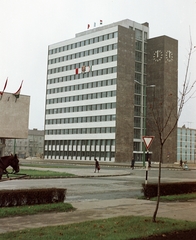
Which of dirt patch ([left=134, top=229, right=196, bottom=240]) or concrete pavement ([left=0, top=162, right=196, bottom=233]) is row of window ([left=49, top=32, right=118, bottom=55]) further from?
dirt patch ([left=134, top=229, right=196, bottom=240])

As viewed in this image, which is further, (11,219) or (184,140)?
(184,140)

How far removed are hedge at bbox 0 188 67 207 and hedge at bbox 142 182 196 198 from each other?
4.42 meters

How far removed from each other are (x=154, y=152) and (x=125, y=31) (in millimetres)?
34518

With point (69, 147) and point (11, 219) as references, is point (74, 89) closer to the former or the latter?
point (69, 147)

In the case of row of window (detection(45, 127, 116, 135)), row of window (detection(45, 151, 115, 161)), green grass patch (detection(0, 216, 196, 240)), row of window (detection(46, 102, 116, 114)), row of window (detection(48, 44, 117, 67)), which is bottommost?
green grass patch (detection(0, 216, 196, 240))

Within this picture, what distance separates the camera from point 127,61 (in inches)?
3720

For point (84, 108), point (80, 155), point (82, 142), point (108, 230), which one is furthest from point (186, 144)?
point (108, 230)

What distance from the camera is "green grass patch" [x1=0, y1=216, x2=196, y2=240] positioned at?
712cm

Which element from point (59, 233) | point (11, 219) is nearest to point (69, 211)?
point (11, 219)

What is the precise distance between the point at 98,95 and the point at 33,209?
8606 centimetres

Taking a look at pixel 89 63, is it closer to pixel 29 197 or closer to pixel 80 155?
pixel 80 155

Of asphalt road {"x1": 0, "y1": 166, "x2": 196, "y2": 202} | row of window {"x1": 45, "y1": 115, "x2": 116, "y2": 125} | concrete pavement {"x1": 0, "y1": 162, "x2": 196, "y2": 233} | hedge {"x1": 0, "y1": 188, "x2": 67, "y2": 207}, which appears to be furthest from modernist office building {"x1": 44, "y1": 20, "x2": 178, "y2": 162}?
hedge {"x1": 0, "y1": 188, "x2": 67, "y2": 207}

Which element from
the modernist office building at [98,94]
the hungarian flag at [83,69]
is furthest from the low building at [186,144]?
the hungarian flag at [83,69]

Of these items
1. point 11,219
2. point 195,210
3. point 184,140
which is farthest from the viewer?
point 184,140
